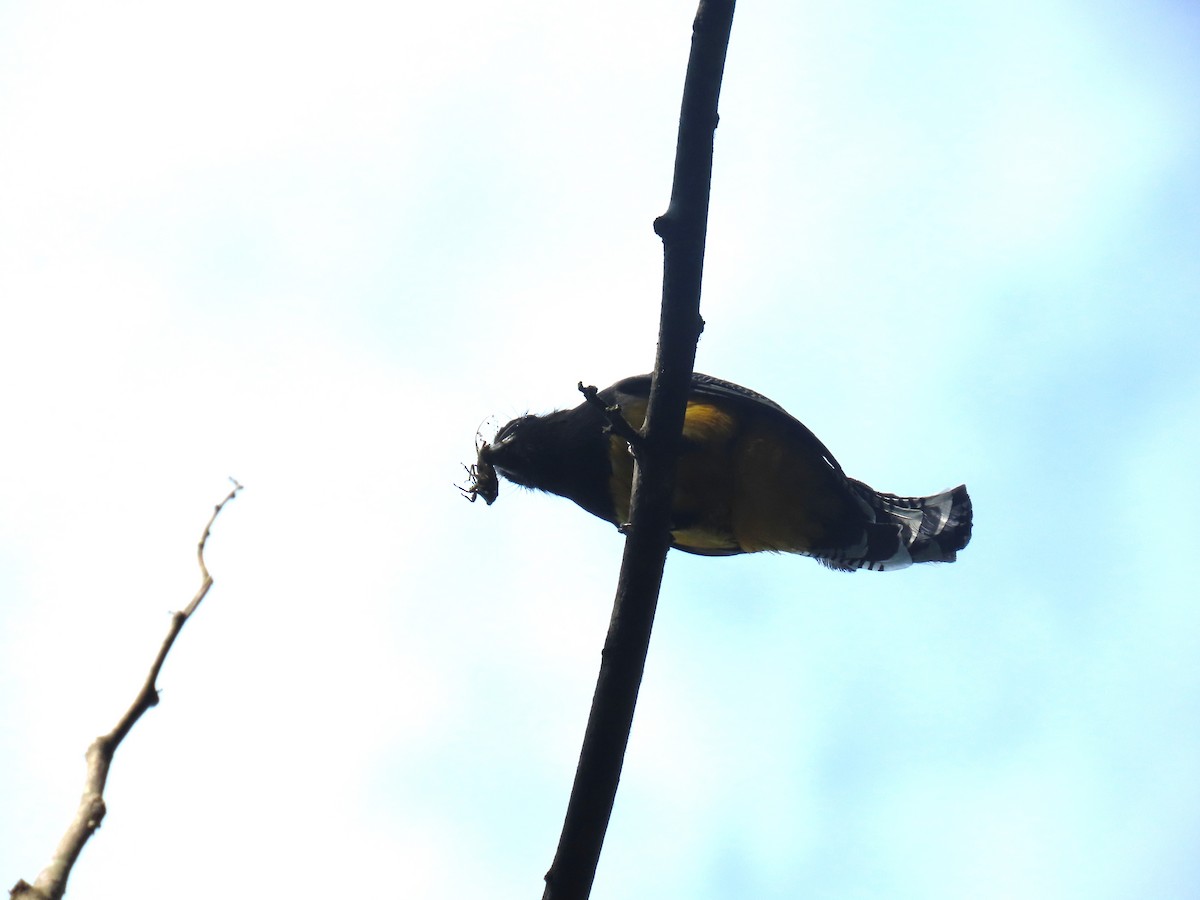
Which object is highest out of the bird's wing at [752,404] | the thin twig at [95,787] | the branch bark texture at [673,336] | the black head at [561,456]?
the bird's wing at [752,404]

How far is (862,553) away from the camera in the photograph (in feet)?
22.9

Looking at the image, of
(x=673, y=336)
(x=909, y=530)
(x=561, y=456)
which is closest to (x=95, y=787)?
(x=673, y=336)

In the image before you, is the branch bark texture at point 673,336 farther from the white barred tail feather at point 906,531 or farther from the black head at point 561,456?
the white barred tail feather at point 906,531

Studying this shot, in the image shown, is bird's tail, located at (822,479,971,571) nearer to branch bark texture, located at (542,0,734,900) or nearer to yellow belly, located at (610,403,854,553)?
yellow belly, located at (610,403,854,553)

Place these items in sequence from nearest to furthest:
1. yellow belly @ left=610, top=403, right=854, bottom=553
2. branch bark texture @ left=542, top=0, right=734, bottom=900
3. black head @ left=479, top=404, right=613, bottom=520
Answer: branch bark texture @ left=542, top=0, right=734, bottom=900 < yellow belly @ left=610, top=403, right=854, bottom=553 < black head @ left=479, top=404, right=613, bottom=520

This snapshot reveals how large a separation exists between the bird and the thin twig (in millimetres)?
4339

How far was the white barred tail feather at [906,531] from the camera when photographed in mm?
6664

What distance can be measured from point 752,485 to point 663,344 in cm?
262

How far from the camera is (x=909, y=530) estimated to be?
679 centimetres

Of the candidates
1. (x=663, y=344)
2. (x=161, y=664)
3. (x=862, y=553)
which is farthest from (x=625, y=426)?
(x=862, y=553)

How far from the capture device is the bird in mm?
6488

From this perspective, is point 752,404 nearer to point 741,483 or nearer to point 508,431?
point 741,483

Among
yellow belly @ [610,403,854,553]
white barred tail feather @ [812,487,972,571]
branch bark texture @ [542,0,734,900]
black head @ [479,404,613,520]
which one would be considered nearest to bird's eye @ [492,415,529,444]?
black head @ [479,404,613,520]

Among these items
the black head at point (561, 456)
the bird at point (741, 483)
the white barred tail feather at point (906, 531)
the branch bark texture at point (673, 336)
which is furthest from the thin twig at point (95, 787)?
the white barred tail feather at point (906, 531)
